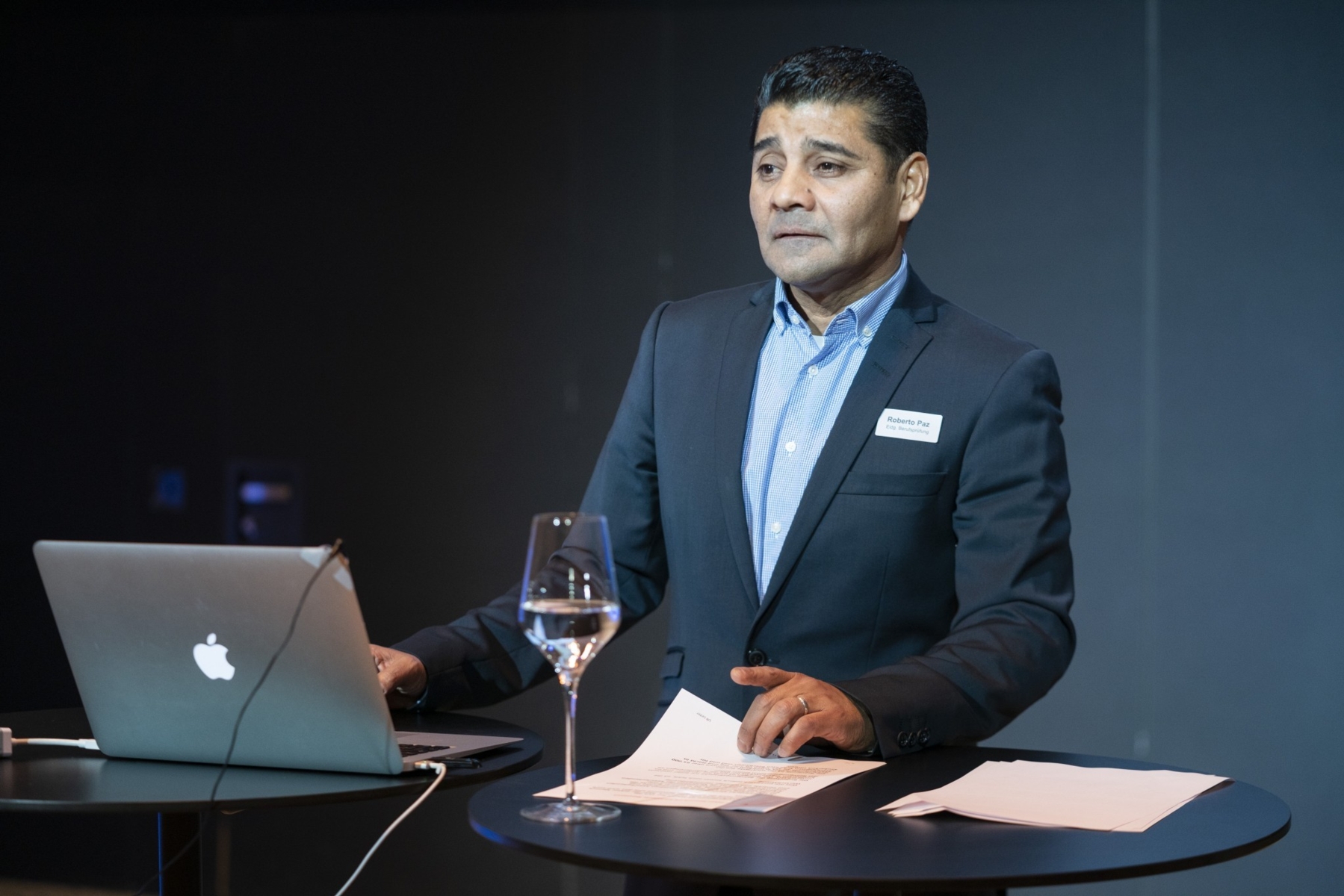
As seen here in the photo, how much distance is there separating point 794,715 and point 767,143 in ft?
3.13

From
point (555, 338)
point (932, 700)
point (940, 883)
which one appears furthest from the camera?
point (555, 338)

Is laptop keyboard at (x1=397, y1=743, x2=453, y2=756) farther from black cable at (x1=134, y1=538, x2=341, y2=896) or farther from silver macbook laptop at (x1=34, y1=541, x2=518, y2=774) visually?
black cable at (x1=134, y1=538, x2=341, y2=896)

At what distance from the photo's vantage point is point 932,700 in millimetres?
1691

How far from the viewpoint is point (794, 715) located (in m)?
1.54

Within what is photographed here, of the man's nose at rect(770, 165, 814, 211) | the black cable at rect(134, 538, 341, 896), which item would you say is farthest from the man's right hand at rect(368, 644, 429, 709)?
the man's nose at rect(770, 165, 814, 211)

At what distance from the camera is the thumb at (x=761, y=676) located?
61.1 inches

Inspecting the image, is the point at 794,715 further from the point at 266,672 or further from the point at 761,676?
the point at 266,672

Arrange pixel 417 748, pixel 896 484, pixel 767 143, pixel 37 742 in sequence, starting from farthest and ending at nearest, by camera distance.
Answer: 1. pixel 767 143
2. pixel 896 484
3. pixel 37 742
4. pixel 417 748

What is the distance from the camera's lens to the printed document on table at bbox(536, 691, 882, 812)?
4.58ft

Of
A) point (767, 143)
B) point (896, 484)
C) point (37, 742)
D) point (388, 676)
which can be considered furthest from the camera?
point (767, 143)

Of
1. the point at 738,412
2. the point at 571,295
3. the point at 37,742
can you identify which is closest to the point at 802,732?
the point at 738,412

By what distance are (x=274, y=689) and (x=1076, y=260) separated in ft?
10.2

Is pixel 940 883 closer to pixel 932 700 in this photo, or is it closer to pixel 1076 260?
pixel 932 700

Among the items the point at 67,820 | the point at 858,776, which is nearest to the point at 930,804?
the point at 858,776
